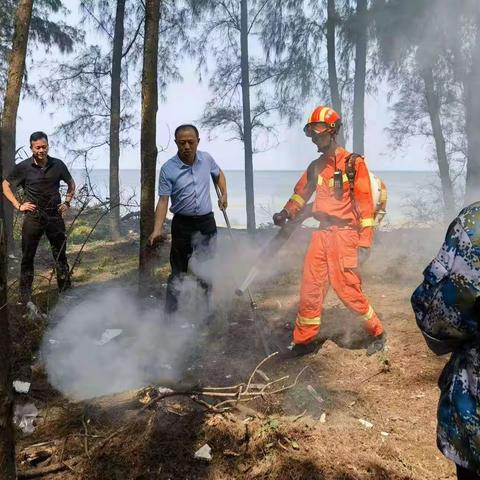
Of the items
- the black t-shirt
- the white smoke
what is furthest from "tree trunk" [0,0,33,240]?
the white smoke

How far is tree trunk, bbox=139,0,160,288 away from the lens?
569cm

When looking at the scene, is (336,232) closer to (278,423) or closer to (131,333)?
(278,423)

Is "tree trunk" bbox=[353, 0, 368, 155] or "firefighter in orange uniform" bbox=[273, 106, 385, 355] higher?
"tree trunk" bbox=[353, 0, 368, 155]

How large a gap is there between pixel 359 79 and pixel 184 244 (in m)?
9.13

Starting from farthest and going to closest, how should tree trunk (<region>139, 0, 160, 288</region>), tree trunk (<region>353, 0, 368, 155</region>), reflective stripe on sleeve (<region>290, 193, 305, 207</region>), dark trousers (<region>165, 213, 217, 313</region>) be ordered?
1. tree trunk (<region>353, 0, 368, 155</region>)
2. tree trunk (<region>139, 0, 160, 288</region>)
3. dark trousers (<region>165, 213, 217, 313</region>)
4. reflective stripe on sleeve (<region>290, 193, 305, 207</region>)

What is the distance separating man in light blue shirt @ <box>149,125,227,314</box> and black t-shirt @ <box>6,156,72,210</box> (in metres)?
1.61

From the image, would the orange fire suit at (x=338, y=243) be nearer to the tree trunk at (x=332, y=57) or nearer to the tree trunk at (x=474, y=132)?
the tree trunk at (x=474, y=132)

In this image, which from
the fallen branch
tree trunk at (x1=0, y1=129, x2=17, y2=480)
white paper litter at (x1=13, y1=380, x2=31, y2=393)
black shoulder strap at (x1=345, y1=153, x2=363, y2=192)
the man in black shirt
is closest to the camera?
tree trunk at (x1=0, y1=129, x2=17, y2=480)

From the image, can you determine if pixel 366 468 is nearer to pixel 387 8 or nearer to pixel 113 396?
pixel 113 396

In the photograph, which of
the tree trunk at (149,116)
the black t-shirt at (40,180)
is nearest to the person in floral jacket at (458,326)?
the tree trunk at (149,116)

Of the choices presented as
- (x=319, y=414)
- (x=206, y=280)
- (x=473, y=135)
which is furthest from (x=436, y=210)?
(x=319, y=414)

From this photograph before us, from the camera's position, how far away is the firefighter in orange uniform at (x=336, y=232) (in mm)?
4191

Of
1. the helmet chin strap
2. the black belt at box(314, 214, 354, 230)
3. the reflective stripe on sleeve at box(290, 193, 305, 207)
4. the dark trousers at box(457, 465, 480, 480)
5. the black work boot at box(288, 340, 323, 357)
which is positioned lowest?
the black work boot at box(288, 340, 323, 357)

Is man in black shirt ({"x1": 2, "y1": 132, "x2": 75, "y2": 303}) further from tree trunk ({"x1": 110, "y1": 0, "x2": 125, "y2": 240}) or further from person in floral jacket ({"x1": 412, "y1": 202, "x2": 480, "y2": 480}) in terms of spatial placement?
tree trunk ({"x1": 110, "y1": 0, "x2": 125, "y2": 240})
